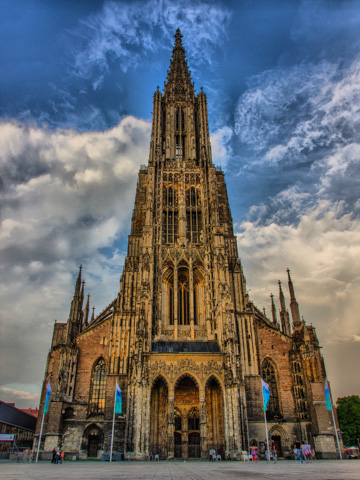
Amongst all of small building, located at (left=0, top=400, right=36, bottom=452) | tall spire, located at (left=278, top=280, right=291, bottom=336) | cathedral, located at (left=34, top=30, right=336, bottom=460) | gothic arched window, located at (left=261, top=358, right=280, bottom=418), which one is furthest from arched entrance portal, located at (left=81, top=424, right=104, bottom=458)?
tall spire, located at (left=278, top=280, right=291, bottom=336)

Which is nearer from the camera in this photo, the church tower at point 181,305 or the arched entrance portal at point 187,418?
the church tower at point 181,305

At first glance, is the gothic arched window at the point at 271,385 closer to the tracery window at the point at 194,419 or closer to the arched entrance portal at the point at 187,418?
the tracery window at the point at 194,419

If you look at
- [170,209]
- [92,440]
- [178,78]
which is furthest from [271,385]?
[178,78]

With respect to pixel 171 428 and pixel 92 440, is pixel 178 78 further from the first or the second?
pixel 92 440

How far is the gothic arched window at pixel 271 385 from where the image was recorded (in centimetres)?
3686

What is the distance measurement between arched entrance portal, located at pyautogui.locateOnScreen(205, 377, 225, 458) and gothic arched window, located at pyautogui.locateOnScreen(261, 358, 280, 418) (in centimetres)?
612

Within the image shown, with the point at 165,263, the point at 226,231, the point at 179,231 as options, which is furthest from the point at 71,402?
the point at 226,231

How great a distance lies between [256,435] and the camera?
34.0 m

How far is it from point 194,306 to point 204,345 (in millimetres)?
5212

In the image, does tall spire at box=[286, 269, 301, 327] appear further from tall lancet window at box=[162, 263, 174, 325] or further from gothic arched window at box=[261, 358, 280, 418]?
tall lancet window at box=[162, 263, 174, 325]

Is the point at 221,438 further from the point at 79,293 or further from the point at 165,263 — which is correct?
the point at 79,293

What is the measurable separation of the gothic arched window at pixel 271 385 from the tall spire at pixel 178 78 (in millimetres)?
40244

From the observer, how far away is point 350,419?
55031 millimetres

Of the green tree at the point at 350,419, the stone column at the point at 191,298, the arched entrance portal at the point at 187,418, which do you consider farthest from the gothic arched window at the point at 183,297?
the green tree at the point at 350,419
